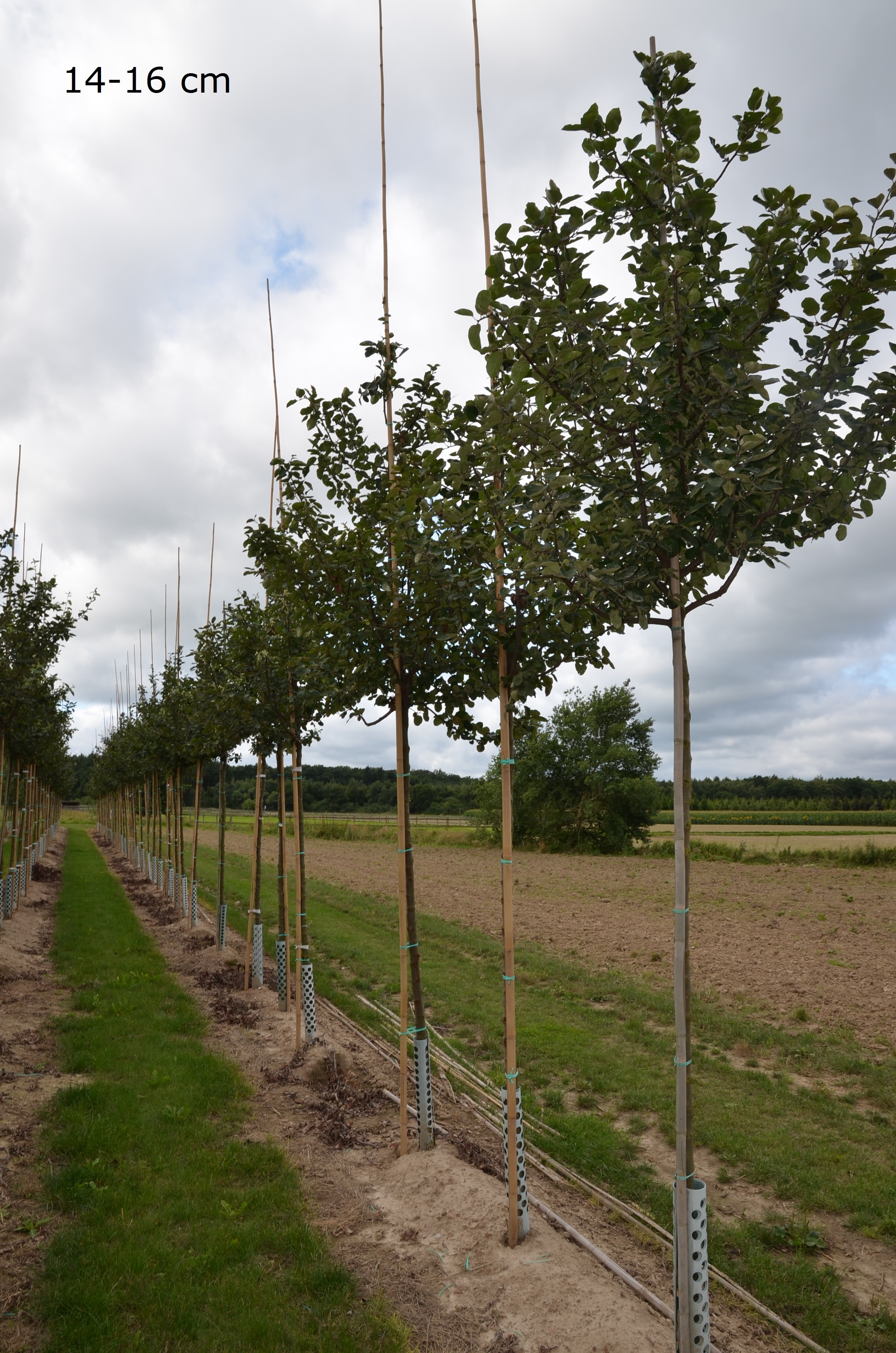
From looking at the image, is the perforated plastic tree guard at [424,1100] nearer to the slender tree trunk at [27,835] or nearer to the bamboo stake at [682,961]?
the bamboo stake at [682,961]

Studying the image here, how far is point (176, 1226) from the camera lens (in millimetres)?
5410

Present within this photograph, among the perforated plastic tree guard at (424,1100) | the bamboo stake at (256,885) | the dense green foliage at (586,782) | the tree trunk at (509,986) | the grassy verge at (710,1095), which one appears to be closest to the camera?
the tree trunk at (509,986)

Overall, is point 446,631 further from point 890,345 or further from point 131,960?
point 131,960

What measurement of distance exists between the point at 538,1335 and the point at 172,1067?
5.52 meters

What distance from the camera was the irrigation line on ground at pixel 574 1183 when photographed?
4.57 metres

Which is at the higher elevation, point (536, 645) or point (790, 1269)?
point (536, 645)

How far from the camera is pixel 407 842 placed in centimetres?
669

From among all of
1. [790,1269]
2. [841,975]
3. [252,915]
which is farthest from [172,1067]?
[841,975]

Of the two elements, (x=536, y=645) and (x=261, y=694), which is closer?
(x=536, y=645)

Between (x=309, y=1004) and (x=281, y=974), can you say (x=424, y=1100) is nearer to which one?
(x=309, y=1004)

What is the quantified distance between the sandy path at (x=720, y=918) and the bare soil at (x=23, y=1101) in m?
9.35

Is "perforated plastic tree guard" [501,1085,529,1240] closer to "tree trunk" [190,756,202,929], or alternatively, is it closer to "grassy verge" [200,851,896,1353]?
"grassy verge" [200,851,896,1353]

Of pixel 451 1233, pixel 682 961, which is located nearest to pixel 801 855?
pixel 451 1233

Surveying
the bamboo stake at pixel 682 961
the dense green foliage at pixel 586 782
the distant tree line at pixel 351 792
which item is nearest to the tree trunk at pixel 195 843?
the bamboo stake at pixel 682 961
